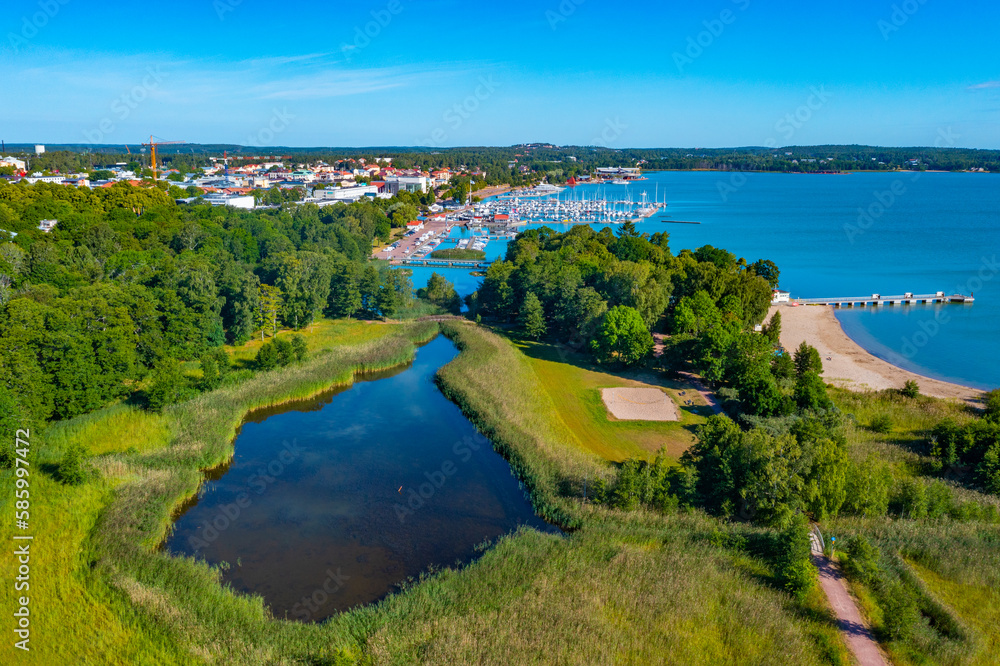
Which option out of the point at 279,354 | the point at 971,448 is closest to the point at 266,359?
the point at 279,354

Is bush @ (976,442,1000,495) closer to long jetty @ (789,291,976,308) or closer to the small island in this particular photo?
long jetty @ (789,291,976,308)

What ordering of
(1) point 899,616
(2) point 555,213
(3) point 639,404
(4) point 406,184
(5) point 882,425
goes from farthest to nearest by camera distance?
1. (4) point 406,184
2. (2) point 555,213
3. (3) point 639,404
4. (5) point 882,425
5. (1) point 899,616

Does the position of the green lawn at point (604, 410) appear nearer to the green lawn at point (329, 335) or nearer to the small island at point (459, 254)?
the green lawn at point (329, 335)

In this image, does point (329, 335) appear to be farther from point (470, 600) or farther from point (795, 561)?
point (795, 561)

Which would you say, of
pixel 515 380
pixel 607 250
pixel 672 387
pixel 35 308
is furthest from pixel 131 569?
pixel 607 250

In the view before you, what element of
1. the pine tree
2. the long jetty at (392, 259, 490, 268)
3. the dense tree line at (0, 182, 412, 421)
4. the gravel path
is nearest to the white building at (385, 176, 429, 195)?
the dense tree line at (0, 182, 412, 421)

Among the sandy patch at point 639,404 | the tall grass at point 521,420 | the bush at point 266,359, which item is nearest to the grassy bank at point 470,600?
the tall grass at point 521,420

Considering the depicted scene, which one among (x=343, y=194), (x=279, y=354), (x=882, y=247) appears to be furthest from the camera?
(x=343, y=194)

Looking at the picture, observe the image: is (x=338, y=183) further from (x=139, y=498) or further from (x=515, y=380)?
(x=139, y=498)
